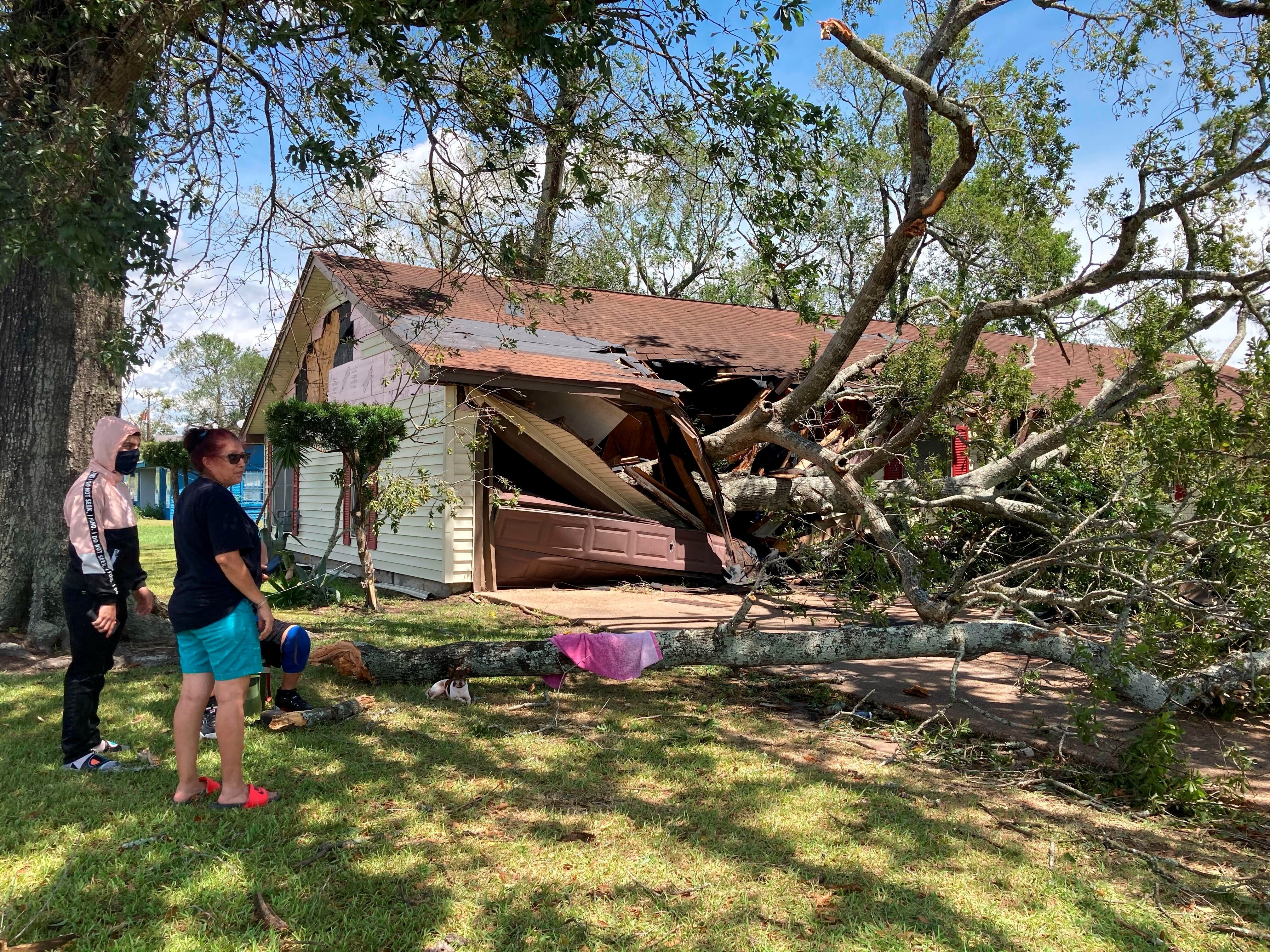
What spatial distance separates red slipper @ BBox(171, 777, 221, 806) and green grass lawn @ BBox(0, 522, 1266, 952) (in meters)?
0.09

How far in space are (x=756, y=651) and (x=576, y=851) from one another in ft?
8.29

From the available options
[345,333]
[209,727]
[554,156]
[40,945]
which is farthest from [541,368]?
[40,945]

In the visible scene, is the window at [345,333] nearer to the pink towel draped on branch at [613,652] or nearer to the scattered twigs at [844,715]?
the pink towel draped on branch at [613,652]

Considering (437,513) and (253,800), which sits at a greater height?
(437,513)

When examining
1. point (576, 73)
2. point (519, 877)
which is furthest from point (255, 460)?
point (519, 877)

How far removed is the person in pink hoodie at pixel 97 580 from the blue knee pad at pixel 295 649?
0.84 meters

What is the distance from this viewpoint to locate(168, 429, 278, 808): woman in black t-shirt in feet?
11.9

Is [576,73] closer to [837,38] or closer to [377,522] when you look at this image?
[837,38]

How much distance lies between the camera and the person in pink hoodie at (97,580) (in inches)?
159

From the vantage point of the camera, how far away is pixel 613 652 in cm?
576

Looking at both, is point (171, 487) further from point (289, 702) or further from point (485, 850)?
point (485, 850)

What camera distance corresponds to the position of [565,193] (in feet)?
23.1

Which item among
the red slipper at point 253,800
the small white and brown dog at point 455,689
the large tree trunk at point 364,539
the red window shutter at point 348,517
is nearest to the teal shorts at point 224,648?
the red slipper at point 253,800

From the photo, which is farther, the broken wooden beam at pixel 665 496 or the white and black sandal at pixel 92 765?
the broken wooden beam at pixel 665 496
